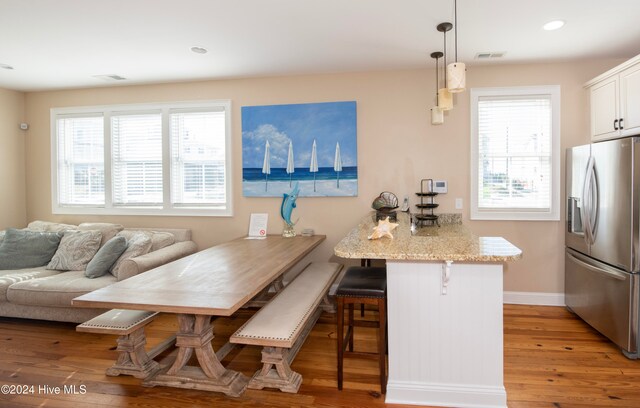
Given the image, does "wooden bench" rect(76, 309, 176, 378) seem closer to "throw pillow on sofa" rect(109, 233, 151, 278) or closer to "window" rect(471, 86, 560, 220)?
"throw pillow on sofa" rect(109, 233, 151, 278)

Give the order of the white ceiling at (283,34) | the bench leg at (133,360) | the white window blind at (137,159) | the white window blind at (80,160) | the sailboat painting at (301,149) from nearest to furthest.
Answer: the bench leg at (133,360)
the white ceiling at (283,34)
the sailboat painting at (301,149)
the white window blind at (137,159)
the white window blind at (80,160)

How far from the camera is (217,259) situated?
300cm

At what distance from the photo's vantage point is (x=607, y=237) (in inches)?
117

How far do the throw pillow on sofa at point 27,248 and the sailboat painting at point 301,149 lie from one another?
2.12 metres

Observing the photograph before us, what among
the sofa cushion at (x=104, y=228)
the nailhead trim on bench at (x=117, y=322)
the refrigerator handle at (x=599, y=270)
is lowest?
the nailhead trim on bench at (x=117, y=322)

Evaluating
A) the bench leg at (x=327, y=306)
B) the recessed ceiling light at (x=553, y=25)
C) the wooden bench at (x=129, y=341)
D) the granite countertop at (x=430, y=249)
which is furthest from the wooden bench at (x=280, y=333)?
the recessed ceiling light at (x=553, y=25)

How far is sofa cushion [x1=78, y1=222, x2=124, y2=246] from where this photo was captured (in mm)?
4129

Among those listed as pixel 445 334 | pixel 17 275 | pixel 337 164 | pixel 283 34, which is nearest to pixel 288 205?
pixel 337 164

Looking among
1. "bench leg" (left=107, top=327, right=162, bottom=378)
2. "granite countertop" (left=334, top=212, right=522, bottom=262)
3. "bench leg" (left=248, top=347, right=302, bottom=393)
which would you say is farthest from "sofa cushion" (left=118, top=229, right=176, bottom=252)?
"granite countertop" (left=334, top=212, right=522, bottom=262)

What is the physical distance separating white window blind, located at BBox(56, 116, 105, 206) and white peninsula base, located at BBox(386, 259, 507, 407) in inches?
163

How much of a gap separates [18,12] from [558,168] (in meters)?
4.85

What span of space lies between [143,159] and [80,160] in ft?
2.99

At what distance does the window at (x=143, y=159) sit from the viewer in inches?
174

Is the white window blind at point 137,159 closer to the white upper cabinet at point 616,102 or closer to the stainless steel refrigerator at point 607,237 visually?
the stainless steel refrigerator at point 607,237
